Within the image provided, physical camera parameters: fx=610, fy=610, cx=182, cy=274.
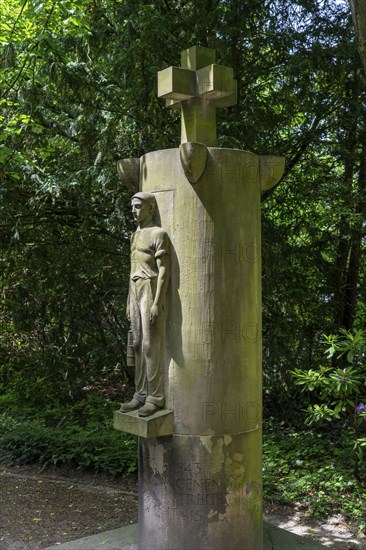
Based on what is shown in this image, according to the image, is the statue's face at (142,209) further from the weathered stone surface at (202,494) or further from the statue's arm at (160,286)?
the weathered stone surface at (202,494)

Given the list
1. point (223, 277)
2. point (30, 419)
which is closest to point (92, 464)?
point (30, 419)

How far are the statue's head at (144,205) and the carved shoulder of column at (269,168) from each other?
2.52 feet

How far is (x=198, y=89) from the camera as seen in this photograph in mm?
3943

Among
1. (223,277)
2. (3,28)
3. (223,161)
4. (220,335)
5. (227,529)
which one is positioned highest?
(3,28)

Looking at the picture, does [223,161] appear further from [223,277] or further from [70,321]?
[70,321]

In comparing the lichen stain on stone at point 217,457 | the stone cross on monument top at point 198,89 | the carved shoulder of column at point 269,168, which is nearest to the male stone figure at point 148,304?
the lichen stain on stone at point 217,457

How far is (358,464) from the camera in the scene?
6.03 metres

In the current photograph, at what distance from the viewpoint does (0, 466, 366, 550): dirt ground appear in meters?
5.14

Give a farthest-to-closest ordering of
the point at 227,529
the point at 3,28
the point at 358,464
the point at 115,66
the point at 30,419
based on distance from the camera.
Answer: the point at 30,419
the point at 3,28
the point at 115,66
the point at 358,464
the point at 227,529

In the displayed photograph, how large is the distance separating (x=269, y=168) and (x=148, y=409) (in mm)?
1785

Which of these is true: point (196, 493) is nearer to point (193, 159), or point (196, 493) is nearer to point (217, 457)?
point (217, 457)

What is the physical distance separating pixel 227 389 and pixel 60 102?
4.78 metres

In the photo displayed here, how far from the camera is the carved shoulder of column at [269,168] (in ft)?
13.5

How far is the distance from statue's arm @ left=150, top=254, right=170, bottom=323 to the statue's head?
0.33 m
